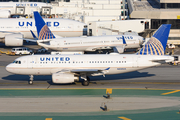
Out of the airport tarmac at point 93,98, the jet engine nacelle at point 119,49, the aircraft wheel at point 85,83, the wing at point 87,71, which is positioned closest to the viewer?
the airport tarmac at point 93,98

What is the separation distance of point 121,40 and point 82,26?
15.3 meters

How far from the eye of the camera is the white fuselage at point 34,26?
72875mm

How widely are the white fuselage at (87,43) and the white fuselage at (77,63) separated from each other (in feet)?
68.0

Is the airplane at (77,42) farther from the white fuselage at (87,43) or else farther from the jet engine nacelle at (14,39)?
the jet engine nacelle at (14,39)

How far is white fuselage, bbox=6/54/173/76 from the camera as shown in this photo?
39531 mm

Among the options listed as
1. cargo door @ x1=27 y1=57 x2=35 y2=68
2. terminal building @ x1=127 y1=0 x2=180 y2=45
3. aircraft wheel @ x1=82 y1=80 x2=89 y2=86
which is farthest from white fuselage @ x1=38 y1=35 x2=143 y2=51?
aircraft wheel @ x1=82 y1=80 x2=89 y2=86

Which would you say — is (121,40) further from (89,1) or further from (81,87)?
(89,1)

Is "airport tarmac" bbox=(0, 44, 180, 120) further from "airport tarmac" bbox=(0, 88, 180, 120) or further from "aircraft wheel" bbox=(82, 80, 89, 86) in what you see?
"aircraft wheel" bbox=(82, 80, 89, 86)

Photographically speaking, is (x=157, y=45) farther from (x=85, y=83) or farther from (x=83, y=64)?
(x=85, y=83)

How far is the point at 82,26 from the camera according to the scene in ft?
245

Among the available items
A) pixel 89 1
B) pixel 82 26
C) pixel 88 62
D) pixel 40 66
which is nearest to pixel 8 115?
pixel 40 66

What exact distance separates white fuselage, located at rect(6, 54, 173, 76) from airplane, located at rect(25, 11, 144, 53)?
2066 centimetres

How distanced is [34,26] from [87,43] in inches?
711

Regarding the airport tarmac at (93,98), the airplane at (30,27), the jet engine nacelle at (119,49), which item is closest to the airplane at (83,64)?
the airport tarmac at (93,98)
